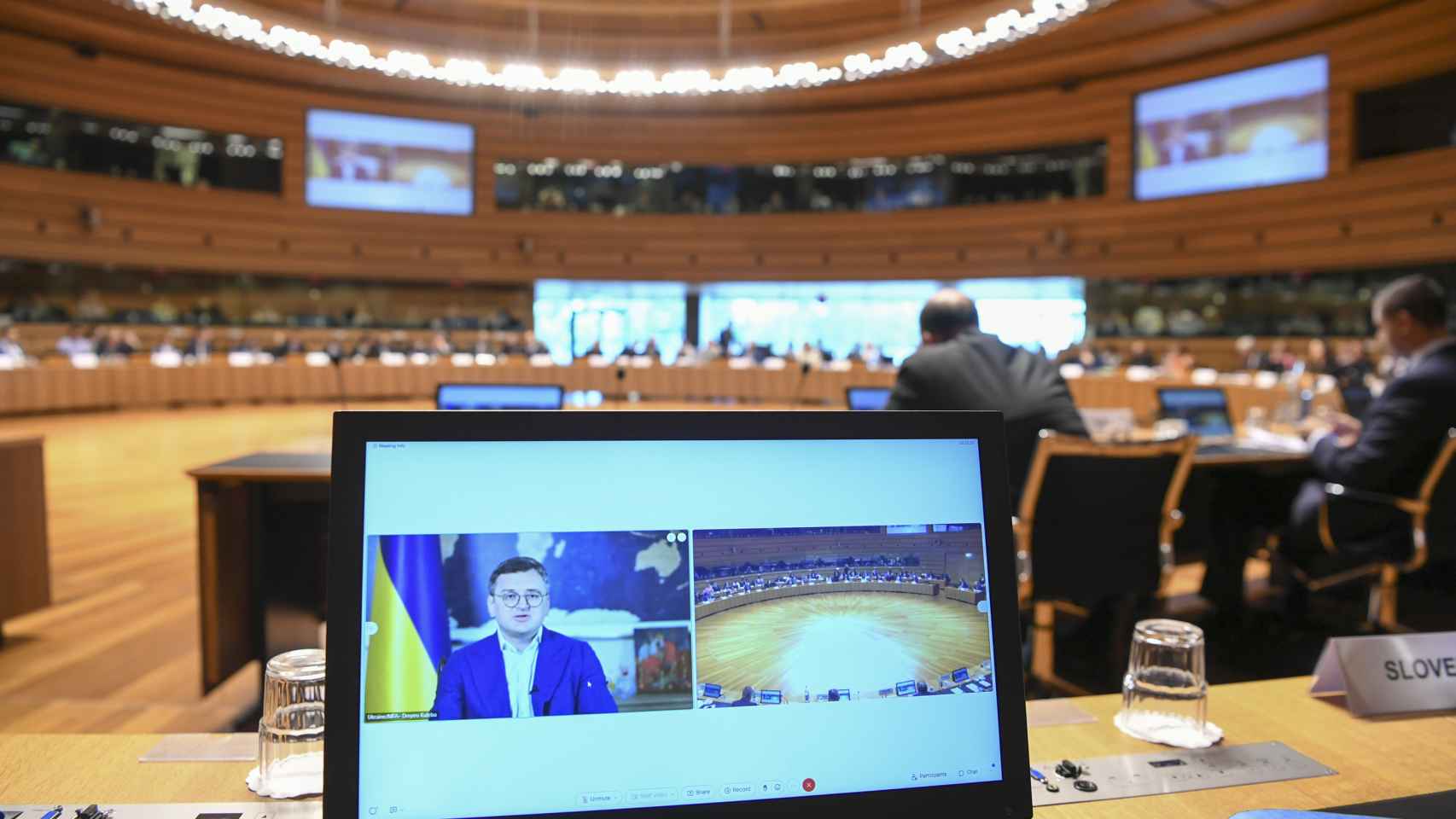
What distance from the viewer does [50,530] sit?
4.96m

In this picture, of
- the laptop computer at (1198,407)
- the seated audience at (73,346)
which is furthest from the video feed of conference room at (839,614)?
the seated audience at (73,346)

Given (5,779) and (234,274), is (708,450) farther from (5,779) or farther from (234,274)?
(234,274)

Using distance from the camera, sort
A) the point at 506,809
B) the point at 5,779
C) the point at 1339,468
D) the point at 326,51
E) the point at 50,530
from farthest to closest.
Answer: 1. the point at 326,51
2. the point at 50,530
3. the point at 1339,468
4. the point at 5,779
5. the point at 506,809

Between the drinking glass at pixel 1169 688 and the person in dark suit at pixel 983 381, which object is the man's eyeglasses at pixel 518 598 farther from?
the person in dark suit at pixel 983 381

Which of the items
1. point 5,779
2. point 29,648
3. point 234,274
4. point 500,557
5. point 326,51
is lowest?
point 29,648

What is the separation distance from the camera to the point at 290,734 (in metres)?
0.81

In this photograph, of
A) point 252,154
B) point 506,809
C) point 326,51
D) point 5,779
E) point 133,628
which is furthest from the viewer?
point 252,154

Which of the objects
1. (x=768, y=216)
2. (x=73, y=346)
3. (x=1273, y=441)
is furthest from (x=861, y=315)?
(x=1273, y=441)

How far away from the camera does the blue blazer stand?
650 mm

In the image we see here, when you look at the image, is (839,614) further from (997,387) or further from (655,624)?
(997,387)

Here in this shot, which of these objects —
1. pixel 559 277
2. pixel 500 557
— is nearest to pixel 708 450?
pixel 500 557

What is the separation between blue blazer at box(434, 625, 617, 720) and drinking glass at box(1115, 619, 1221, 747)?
62 centimetres

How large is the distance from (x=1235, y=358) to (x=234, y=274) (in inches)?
567

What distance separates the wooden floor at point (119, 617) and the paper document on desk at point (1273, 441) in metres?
0.77
